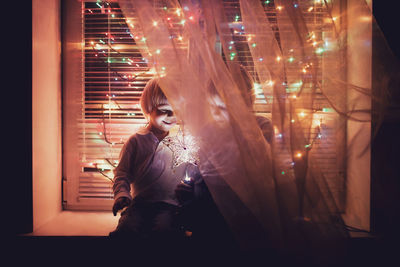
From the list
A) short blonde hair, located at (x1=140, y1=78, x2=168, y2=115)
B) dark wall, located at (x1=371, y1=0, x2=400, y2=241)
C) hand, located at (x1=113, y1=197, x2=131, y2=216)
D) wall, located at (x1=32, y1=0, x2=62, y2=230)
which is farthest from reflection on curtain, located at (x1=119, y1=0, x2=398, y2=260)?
wall, located at (x1=32, y1=0, x2=62, y2=230)

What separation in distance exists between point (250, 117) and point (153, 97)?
515mm

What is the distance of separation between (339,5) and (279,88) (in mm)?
534

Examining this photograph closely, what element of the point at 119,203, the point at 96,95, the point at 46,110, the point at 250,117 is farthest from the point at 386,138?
the point at 46,110

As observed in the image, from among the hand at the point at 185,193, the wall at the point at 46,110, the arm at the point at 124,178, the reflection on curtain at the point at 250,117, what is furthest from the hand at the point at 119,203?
the wall at the point at 46,110

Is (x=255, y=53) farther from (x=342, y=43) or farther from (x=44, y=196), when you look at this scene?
(x=44, y=196)

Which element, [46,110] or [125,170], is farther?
[46,110]

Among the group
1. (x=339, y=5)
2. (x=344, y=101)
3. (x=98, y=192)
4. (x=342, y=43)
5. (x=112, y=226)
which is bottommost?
(x=112, y=226)

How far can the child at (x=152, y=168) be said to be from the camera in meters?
1.00

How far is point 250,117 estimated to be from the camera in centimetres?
84

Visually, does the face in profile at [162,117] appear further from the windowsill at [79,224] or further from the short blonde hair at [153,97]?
the windowsill at [79,224]

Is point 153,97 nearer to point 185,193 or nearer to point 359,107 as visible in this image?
point 185,193

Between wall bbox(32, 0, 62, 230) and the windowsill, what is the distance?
0.05m
